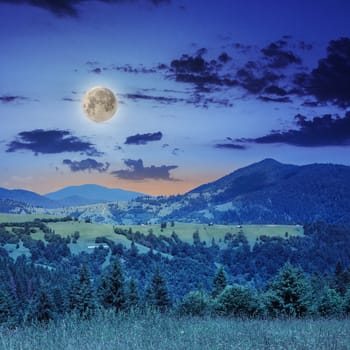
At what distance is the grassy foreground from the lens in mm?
8188

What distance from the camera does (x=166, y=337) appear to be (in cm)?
881

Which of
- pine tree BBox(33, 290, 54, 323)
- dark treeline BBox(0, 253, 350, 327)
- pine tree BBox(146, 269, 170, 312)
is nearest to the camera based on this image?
dark treeline BBox(0, 253, 350, 327)

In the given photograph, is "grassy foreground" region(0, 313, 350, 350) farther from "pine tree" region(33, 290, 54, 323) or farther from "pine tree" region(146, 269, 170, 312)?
"pine tree" region(146, 269, 170, 312)

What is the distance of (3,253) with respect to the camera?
198m

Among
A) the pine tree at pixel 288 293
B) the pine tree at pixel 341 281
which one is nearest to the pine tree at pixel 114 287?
the pine tree at pixel 288 293

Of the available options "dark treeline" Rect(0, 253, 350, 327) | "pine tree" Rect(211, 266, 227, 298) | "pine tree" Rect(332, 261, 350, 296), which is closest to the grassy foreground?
"dark treeline" Rect(0, 253, 350, 327)

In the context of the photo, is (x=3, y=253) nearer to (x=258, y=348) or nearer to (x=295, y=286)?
(x=295, y=286)

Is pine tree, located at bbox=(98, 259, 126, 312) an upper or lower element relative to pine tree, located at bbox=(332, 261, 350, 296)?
upper

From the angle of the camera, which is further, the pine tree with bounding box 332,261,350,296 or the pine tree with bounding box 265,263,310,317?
the pine tree with bounding box 332,261,350,296

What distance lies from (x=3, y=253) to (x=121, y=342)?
203558 millimetres

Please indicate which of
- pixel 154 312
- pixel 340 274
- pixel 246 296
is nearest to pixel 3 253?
pixel 340 274

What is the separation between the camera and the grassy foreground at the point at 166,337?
819 cm

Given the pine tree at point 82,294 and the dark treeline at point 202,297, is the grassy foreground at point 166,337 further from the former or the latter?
the pine tree at point 82,294

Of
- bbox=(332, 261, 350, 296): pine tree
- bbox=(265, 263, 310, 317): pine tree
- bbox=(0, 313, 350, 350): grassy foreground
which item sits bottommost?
bbox=(332, 261, 350, 296): pine tree
